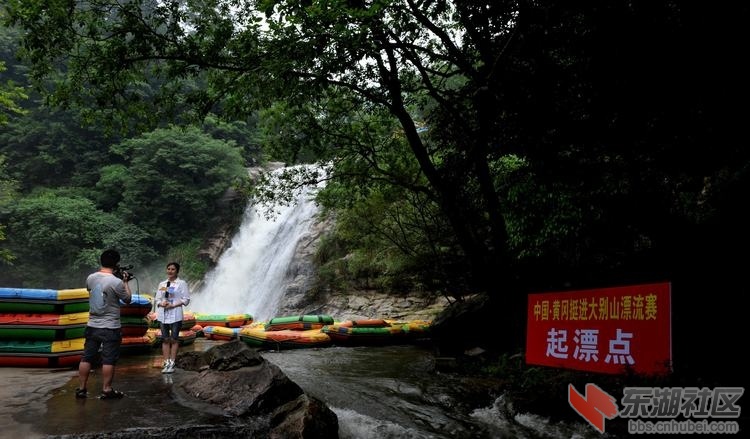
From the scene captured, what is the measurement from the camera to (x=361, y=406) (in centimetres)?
587

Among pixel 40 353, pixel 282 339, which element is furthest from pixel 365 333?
pixel 40 353

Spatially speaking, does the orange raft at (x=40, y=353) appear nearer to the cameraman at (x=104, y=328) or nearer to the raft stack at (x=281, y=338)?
the cameraman at (x=104, y=328)

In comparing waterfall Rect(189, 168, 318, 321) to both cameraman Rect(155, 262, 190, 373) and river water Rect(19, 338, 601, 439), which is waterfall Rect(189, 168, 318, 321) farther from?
cameraman Rect(155, 262, 190, 373)

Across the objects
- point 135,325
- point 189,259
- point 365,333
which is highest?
point 189,259

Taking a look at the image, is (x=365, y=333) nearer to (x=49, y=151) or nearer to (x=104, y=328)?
(x=104, y=328)

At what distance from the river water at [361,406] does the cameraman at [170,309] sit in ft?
1.16

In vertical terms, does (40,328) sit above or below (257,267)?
below

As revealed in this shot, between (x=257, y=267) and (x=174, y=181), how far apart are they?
9.03 m

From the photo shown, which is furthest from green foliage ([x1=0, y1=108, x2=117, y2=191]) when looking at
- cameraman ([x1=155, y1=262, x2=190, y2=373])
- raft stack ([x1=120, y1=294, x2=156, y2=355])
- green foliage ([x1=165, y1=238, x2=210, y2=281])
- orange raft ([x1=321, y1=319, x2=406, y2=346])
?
cameraman ([x1=155, y1=262, x2=190, y2=373])

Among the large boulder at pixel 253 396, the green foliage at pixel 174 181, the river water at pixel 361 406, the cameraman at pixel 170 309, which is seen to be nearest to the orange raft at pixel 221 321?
the river water at pixel 361 406

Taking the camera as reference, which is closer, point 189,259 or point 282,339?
point 282,339

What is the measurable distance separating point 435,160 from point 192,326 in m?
8.82

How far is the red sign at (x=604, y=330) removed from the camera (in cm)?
470

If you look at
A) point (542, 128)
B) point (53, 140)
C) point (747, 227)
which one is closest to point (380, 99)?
point (542, 128)
